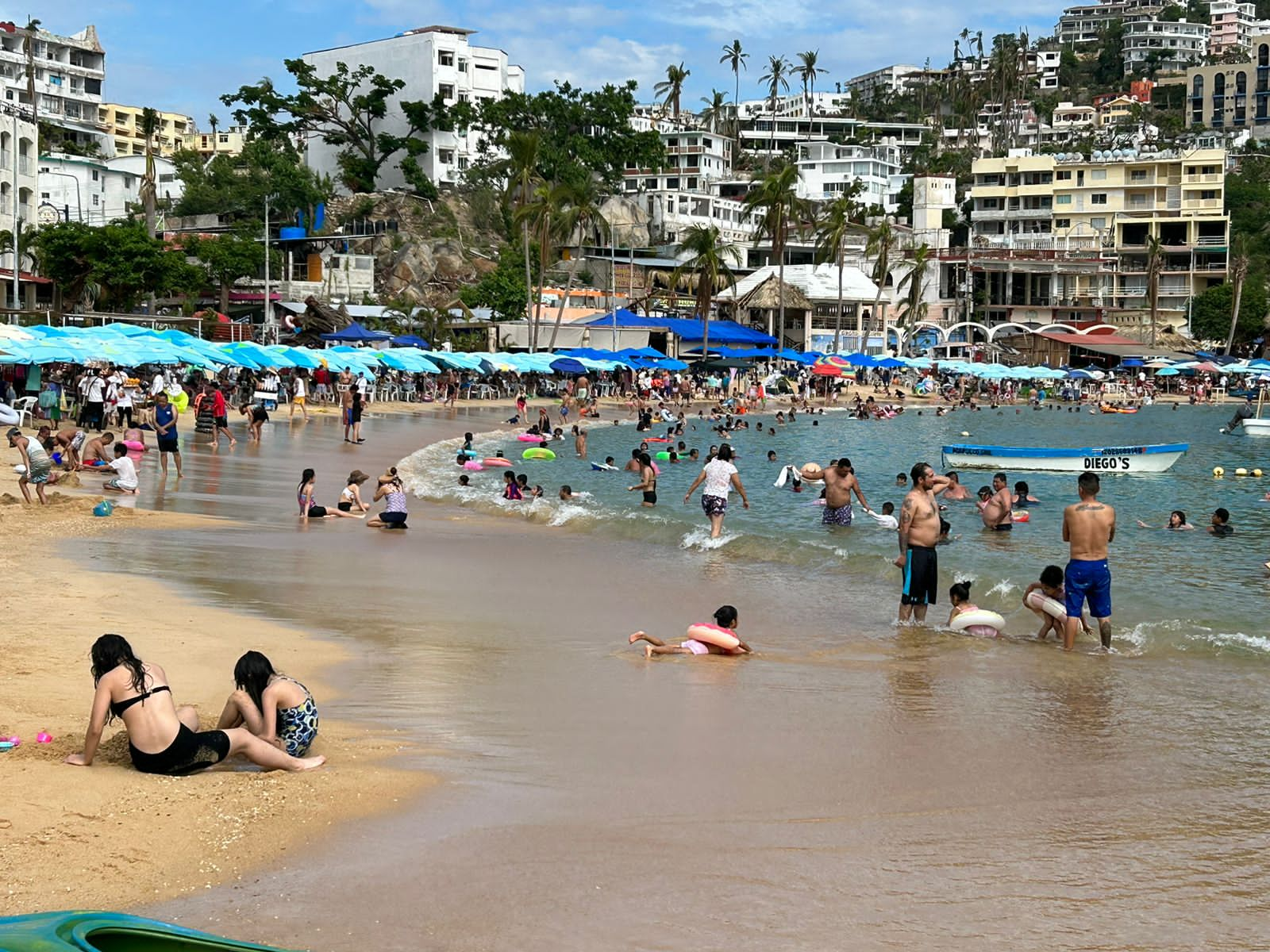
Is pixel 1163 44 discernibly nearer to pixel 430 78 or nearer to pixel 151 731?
pixel 430 78

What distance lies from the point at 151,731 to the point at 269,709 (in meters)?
0.63

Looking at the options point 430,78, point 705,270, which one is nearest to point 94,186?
point 430,78

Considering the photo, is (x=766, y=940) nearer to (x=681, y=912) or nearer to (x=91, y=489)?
(x=681, y=912)

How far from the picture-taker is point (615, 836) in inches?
239

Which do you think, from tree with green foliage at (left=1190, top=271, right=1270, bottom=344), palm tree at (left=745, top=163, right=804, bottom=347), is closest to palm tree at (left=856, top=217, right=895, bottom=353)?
palm tree at (left=745, top=163, right=804, bottom=347)

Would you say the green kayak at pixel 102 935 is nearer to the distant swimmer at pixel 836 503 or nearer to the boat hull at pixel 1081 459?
the distant swimmer at pixel 836 503

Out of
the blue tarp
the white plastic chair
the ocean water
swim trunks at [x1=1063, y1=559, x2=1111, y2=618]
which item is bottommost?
the ocean water

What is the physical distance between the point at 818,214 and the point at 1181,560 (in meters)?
83.9

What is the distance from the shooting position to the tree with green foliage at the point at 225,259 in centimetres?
6181

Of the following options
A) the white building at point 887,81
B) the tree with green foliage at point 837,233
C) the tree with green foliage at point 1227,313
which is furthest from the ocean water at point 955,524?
the white building at point 887,81

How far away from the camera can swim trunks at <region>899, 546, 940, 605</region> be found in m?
11.7

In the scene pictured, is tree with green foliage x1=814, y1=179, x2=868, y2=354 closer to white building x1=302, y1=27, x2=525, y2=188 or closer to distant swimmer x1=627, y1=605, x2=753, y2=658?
white building x1=302, y1=27, x2=525, y2=188

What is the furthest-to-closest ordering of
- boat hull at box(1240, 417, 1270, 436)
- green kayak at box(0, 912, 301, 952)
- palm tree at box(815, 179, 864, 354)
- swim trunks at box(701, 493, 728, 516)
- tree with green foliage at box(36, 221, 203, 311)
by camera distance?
palm tree at box(815, 179, 864, 354) → tree with green foliage at box(36, 221, 203, 311) → boat hull at box(1240, 417, 1270, 436) → swim trunks at box(701, 493, 728, 516) → green kayak at box(0, 912, 301, 952)

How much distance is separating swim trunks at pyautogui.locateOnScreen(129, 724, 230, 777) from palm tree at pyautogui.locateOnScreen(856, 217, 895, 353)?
73361 millimetres
